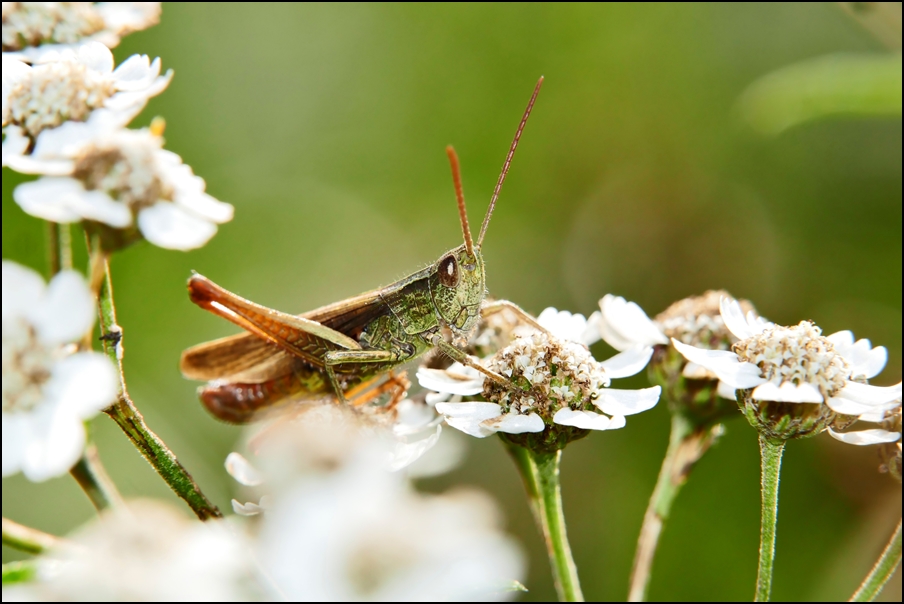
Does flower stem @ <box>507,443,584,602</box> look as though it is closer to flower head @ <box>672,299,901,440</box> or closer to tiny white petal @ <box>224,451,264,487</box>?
flower head @ <box>672,299,901,440</box>

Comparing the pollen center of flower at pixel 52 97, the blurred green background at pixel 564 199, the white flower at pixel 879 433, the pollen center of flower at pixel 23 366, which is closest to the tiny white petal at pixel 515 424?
the white flower at pixel 879 433

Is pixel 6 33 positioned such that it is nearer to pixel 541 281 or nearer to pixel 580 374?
pixel 580 374

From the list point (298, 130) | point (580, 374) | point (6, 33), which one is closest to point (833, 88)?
point (580, 374)

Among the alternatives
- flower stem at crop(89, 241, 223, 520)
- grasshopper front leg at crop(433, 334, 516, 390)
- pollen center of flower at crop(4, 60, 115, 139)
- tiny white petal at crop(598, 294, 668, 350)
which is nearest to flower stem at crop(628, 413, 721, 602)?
tiny white petal at crop(598, 294, 668, 350)

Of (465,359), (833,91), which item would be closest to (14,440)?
(465,359)

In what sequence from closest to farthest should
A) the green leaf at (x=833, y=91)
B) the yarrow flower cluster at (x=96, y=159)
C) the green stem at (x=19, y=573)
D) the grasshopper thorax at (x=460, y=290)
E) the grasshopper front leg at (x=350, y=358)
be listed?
the green stem at (x=19, y=573)
the yarrow flower cluster at (x=96, y=159)
the green leaf at (x=833, y=91)
the grasshopper front leg at (x=350, y=358)
the grasshopper thorax at (x=460, y=290)

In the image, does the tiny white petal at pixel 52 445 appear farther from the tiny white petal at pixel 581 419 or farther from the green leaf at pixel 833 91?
the green leaf at pixel 833 91
